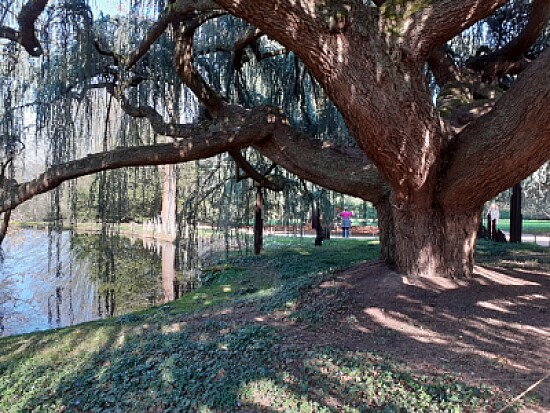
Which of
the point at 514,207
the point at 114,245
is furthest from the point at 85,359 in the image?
the point at 514,207

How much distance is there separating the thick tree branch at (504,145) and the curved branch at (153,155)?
1.95 metres

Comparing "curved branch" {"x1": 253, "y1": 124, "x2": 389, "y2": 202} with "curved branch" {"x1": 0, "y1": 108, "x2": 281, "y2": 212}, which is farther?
"curved branch" {"x1": 253, "y1": 124, "x2": 389, "y2": 202}

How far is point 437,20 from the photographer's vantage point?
116 inches

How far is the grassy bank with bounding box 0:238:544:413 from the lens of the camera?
7.59 feet

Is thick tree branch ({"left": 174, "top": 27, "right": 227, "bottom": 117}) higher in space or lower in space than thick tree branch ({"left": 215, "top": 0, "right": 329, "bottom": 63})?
higher

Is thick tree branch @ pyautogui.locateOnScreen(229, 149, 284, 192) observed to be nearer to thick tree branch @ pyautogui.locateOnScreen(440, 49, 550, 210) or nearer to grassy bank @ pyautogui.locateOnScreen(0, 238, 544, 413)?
grassy bank @ pyautogui.locateOnScreen(0, 238, 544, 413)

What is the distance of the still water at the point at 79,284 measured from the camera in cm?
568

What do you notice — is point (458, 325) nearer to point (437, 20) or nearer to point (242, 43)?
point (437, 20)

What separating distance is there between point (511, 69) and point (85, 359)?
576cm

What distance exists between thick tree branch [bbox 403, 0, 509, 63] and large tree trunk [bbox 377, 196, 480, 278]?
1428 millimetres

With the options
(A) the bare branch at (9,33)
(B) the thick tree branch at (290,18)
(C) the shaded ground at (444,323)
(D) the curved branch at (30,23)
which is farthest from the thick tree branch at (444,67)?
(A) the bare branch at (9,33)

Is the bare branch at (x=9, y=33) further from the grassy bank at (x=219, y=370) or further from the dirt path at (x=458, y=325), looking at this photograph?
the dirt path at (x=458, y=325)

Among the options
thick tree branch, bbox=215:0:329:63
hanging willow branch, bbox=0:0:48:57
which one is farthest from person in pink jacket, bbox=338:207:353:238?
thick tree branch, bbox=215:0:329:63

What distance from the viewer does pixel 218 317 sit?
3938 mm
